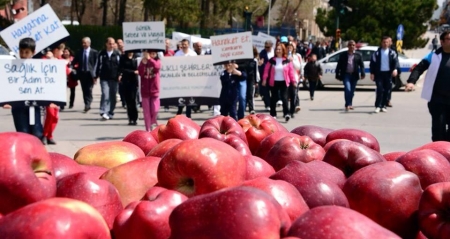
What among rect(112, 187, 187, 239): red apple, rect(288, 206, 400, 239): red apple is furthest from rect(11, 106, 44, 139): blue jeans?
rect(288, 206, 400, 239): red apple

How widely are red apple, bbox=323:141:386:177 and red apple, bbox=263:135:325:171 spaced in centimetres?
15

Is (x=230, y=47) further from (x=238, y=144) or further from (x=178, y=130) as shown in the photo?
(x=238, y=144)

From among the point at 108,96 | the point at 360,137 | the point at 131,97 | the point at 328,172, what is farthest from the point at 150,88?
the point at 328,172

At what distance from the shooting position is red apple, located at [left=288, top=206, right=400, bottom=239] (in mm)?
1722

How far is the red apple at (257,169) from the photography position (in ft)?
8.77

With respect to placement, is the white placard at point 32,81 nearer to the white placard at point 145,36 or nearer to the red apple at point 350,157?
the white placard at point 145,36

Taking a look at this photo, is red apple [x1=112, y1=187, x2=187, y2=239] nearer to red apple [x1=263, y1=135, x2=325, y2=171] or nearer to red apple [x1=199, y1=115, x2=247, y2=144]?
red apple [x1=263, y1=135, x2=325, y2=171]

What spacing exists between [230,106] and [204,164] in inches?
422

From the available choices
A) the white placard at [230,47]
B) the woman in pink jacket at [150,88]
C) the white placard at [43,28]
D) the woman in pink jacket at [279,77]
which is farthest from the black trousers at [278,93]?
the white placard at [43,28]

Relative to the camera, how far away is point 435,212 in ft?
7.19

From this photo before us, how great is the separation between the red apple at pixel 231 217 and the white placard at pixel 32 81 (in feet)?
27.2

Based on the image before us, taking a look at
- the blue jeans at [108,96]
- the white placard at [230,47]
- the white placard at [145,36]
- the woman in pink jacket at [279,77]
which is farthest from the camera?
the blue jeans at [108,96]

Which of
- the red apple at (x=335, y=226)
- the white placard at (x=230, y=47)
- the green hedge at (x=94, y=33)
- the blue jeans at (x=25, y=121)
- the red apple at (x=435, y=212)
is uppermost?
the green hedge at (x=94, y=33)

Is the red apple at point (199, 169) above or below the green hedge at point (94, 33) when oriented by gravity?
below
